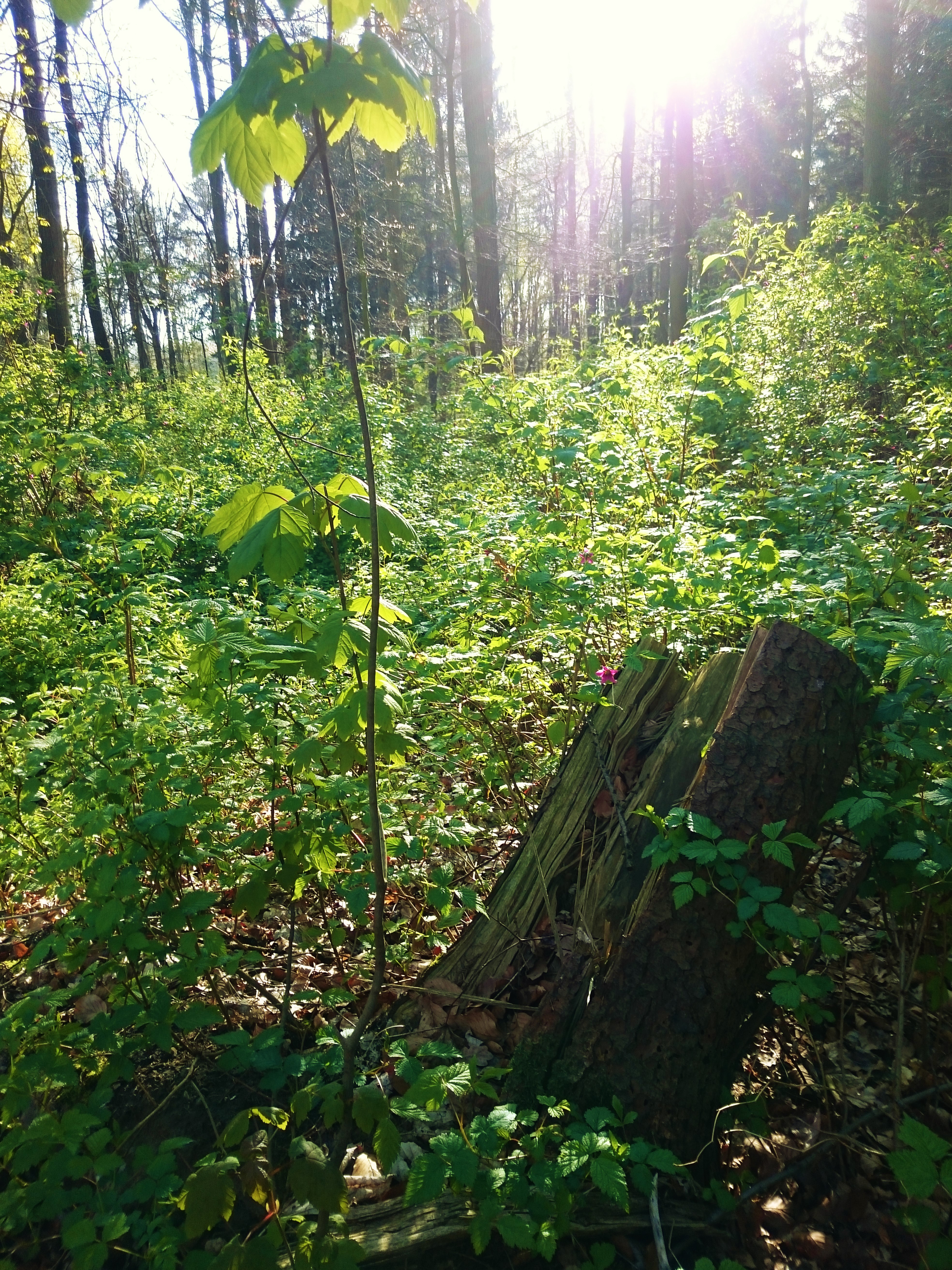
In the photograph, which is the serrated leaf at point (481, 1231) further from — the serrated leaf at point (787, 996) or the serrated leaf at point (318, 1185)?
the serrated leaf at point (787, 996)

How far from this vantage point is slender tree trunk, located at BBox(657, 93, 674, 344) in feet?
42.8

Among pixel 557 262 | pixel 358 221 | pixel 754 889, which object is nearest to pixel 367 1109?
pixel 754 889

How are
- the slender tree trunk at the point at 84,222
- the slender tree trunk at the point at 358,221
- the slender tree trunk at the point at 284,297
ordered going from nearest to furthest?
the slender tree trunk at the point at 358,221
the slender tree trunk at the point at 84,222
the slender tree trunk at the point at 284,297

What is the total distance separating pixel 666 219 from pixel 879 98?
13.1m

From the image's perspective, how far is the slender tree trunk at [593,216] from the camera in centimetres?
2044

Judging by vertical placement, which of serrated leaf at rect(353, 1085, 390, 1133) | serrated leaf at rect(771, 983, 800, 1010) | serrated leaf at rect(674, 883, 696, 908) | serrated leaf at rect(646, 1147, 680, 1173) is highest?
serrated leaf at rect(674, 883, 696, 908)

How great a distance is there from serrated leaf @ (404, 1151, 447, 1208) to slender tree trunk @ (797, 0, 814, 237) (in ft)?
86.2

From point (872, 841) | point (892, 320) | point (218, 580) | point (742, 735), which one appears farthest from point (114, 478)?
point (892, 320)

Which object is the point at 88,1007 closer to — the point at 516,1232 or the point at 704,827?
the point at 516,1232

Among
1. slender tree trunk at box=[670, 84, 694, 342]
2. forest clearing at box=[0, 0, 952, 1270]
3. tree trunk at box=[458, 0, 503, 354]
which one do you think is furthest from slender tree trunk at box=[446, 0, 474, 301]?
forest clearing at box=[0, 0, 952, 1270]

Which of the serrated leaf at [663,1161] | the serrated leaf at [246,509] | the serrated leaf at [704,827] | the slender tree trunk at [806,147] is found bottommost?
the serrated leaf at [663,1161]

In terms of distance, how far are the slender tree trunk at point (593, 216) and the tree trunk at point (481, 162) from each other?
6.20 metres

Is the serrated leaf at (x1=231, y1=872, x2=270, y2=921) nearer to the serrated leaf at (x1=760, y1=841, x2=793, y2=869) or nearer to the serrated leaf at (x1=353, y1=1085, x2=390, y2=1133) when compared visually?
the serrated leaf at (x1=353, y1=1085, x2=390, y2=1133)

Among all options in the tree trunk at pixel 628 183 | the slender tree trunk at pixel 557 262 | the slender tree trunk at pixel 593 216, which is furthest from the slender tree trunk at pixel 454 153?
the tree trunk at pixel 628 183
